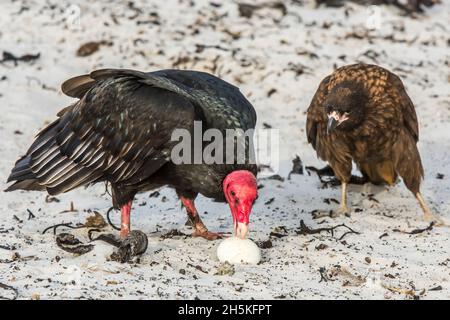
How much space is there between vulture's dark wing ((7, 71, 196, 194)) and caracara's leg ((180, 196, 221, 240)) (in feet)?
1.90

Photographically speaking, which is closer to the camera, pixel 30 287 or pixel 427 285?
pixel 30 287

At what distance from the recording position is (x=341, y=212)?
6480 mm

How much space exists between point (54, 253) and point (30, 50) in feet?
16.5

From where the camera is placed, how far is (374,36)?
10281 millimetres

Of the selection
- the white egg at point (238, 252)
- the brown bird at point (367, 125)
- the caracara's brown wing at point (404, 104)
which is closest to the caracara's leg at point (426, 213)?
the brown bird at point (367, 125)

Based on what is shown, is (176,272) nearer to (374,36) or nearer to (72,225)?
(72,225)

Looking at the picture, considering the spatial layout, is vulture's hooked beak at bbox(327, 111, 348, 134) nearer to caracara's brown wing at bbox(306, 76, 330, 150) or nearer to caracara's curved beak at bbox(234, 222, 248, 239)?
caracara's brown wing at bbox(306, 76, 330, 150)

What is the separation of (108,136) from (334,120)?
1695 millimetres

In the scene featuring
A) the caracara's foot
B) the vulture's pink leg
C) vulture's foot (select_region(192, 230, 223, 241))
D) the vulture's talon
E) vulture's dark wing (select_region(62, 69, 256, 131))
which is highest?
vulture's dark wing (select_region(62, 69, 256, 131))

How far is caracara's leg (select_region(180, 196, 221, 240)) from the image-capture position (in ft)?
18.8

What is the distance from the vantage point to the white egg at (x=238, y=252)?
5.09 meters

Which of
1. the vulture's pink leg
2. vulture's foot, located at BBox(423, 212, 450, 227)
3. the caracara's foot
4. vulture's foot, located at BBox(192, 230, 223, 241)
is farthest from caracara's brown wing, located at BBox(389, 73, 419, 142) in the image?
the vulture's pink leg

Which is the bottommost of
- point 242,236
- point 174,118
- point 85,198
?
point 85,198

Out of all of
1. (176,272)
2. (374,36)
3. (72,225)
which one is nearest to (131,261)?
(176,272)
